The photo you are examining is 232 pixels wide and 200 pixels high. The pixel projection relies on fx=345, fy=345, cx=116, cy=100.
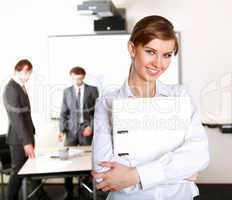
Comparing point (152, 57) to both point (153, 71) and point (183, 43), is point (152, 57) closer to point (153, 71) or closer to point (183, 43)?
point (153, 71)

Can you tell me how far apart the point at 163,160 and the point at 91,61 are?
11.8ft

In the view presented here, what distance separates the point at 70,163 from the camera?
10.9ft

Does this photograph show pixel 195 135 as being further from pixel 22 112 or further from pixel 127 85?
pixel 22 112

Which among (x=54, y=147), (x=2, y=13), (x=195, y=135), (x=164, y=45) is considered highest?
(x=2, y=13)

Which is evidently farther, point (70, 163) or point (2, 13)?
point (2, 13)

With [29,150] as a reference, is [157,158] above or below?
above

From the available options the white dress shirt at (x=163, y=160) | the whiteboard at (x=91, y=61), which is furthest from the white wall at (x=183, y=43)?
the white dress shirt at (x=163, y=160)

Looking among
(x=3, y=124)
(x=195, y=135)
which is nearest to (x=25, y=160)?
(x=3, y=124)

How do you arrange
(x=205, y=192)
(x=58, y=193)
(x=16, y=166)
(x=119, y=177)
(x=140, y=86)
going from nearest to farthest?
1. (x=119, y=177)
2. (x=140, y=86)
3. (x=16, y=166)
4. (x=205, y=192)
5. (x=58, y=193)

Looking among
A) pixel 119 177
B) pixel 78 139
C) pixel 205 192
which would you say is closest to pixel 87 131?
pixel 78 139

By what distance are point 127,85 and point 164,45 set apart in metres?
0.23

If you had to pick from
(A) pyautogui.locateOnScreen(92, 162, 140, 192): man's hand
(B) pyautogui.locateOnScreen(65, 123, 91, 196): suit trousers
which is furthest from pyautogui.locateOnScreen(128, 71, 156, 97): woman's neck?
(B) pyautogui.locateOnScreen(65, 123, 91, 196): suit trousers

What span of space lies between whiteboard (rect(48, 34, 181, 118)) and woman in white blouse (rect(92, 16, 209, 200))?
3.30 m

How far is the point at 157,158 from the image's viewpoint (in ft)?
4.09
